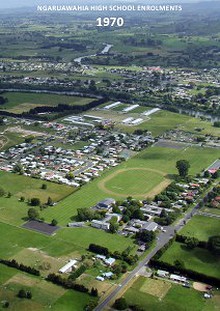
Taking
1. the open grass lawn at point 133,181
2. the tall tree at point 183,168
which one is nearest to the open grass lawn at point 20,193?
the open grass lawn at point 133,181

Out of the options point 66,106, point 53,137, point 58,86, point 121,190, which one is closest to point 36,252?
point 121,190

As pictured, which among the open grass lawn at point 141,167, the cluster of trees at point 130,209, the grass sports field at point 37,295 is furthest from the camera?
the open grass lawn at point 141,167

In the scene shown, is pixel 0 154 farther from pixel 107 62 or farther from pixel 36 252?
pixel 107 62

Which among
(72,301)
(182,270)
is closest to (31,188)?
(72,301)

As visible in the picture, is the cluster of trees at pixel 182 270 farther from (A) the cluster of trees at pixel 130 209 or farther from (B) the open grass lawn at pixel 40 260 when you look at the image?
(A) the cluster of trees at pixel 130 209

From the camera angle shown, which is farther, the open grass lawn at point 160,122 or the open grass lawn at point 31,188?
the open grass lawn at point 160,122

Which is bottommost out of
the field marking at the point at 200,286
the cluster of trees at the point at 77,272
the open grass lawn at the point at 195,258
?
the field marking at the point at 200,286

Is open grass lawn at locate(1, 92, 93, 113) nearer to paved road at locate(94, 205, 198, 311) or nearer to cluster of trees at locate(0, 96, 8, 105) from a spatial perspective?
cluster of trees at locate(0, 96, 8, 105)
